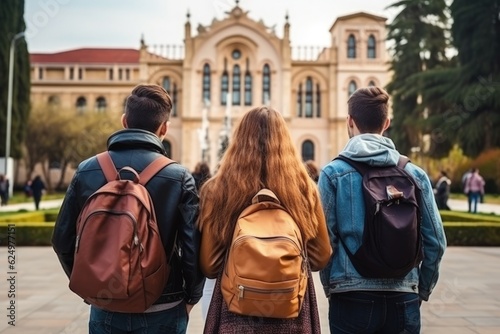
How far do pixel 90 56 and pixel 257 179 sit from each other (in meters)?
60.4

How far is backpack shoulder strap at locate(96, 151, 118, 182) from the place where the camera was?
275 cm

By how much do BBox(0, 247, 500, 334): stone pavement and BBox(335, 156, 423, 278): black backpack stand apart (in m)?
3.23

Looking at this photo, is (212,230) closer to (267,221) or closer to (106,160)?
(267,221)

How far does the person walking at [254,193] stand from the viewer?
262 centimetres

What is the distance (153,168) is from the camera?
109 inches

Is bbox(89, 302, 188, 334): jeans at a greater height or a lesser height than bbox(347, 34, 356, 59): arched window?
lesser

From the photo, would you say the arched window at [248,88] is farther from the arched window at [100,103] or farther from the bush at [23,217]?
the bush at [23,217]

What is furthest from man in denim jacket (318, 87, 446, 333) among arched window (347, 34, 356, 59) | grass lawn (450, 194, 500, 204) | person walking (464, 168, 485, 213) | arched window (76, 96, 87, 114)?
arched window (76, 96, 87, 114)

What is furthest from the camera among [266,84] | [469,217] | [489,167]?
[266,84]

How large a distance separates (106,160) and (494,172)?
1198 inches

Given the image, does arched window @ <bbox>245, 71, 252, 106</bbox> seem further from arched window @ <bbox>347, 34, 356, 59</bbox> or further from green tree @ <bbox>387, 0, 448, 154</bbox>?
green tree @ <bbox>387, 0, 448, 154</bbox>

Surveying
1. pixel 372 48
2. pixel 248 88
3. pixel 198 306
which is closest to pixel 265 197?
pixel 198 306

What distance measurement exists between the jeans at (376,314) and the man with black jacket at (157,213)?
808 mm

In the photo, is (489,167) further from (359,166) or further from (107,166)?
(107,166)
